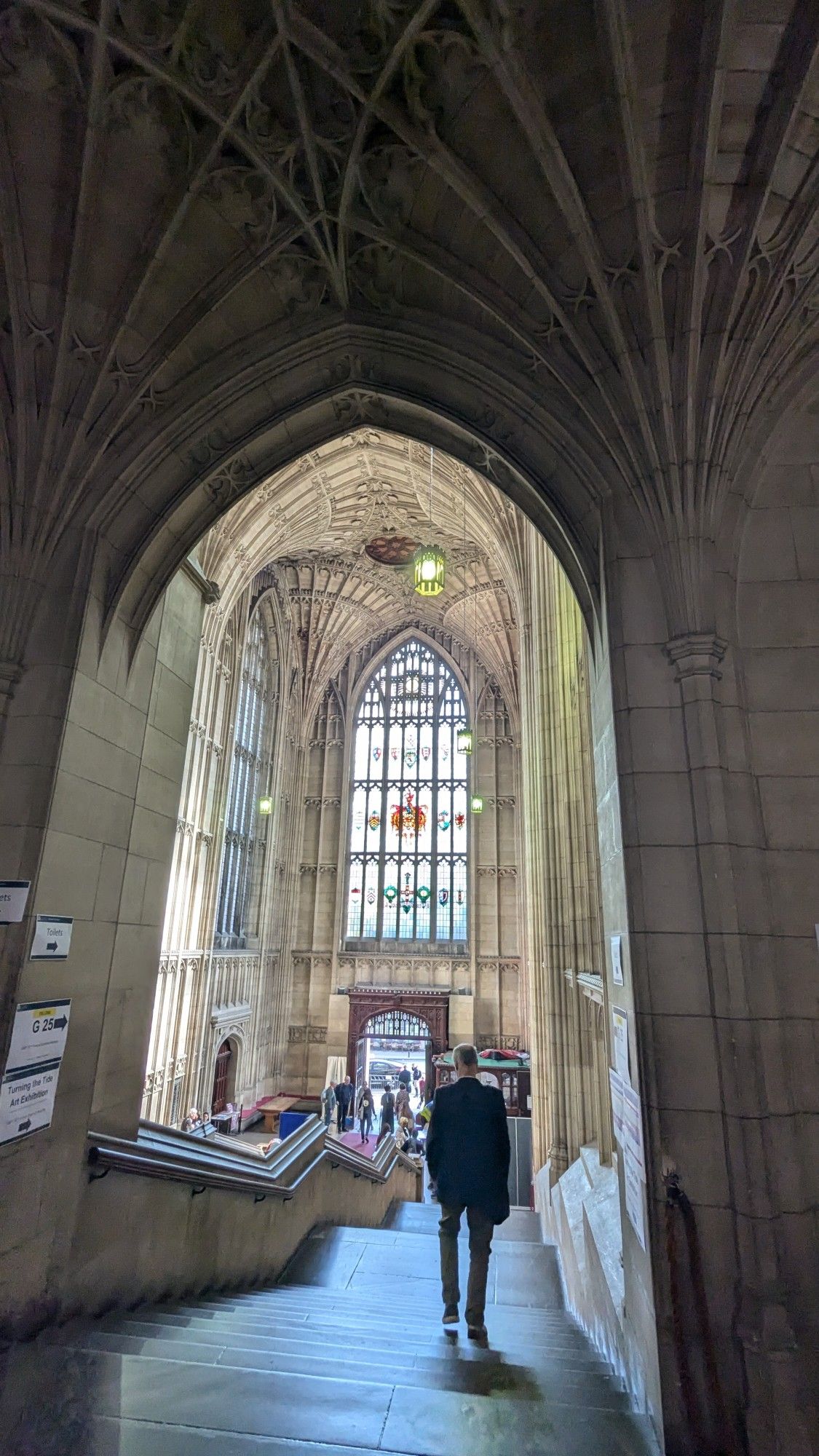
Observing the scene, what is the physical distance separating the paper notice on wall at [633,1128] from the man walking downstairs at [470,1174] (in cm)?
56

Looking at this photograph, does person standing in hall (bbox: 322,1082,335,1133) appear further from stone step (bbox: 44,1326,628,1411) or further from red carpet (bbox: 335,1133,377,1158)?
stone step (bbox: 44,1326,628,1411)

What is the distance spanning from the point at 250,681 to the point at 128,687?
1443 cm

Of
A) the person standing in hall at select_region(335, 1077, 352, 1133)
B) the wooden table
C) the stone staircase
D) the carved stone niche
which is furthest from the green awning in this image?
the stone staircase

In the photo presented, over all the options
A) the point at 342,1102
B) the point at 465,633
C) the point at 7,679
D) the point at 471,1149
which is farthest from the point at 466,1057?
the point at 465,633

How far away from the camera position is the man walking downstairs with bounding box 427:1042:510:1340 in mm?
3277

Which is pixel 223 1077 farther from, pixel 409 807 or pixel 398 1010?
pixel 409 807

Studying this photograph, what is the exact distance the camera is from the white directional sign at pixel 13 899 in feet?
11.3

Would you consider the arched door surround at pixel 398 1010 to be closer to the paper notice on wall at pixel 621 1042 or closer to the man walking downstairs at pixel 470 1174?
the man walking downstairs at pixel 470 1174

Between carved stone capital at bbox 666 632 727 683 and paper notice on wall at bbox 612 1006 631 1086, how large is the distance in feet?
5.38

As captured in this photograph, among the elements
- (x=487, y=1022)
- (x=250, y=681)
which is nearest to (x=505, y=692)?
(x=250, y=681)

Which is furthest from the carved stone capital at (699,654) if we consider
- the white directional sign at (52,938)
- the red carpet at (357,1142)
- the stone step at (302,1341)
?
the red carpet at (357,1142)

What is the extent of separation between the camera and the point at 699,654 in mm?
3277

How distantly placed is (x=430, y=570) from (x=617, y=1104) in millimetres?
5982

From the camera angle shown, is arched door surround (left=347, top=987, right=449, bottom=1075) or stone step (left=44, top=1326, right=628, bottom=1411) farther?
arched door surround (left=347, top=987, right=449, bottom=1075)
